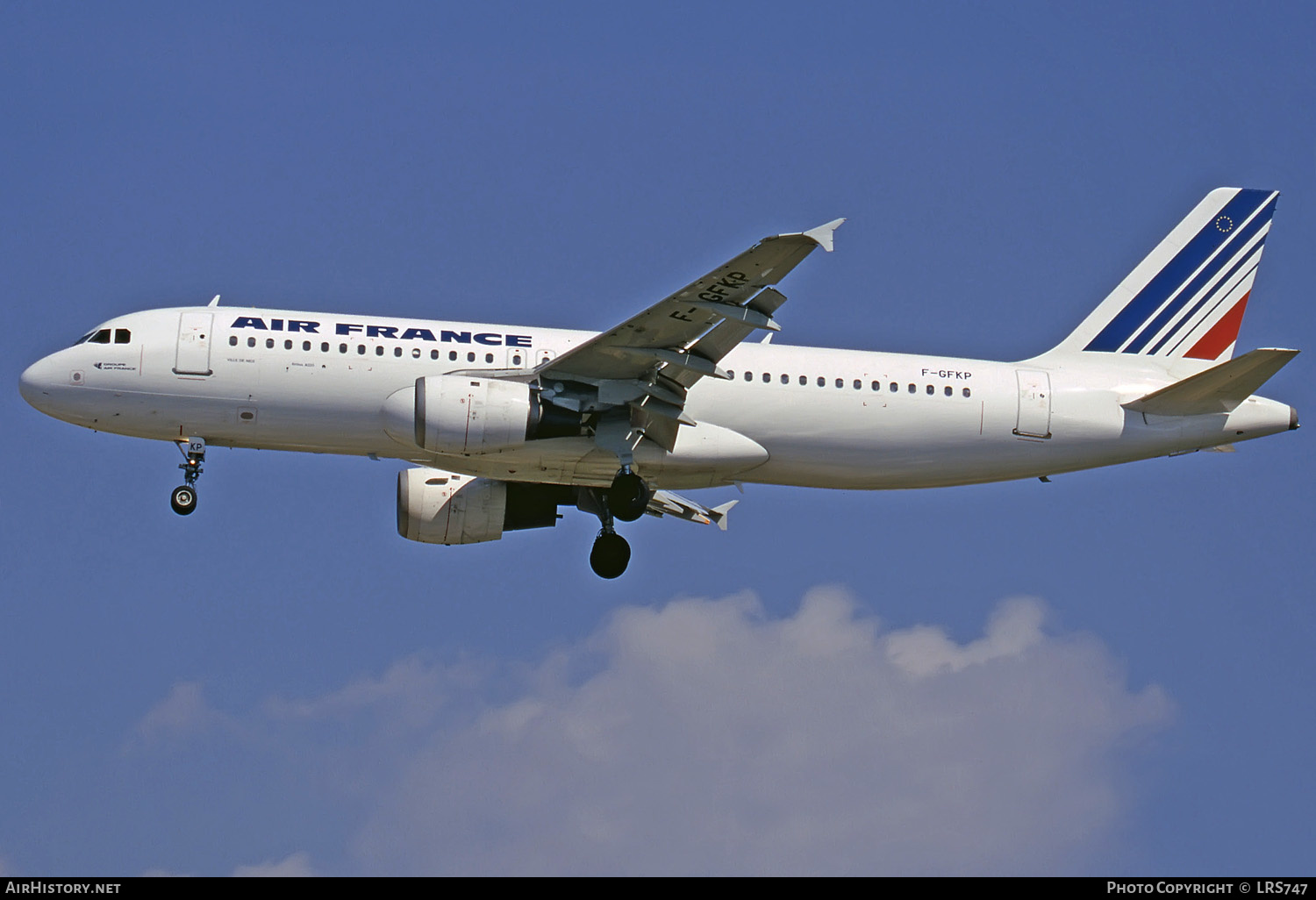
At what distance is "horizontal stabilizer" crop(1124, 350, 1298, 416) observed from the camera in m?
40.1

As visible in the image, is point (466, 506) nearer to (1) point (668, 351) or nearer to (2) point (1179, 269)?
(1) point (668, 351)

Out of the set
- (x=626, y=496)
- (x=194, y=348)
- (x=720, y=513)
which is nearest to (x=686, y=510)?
(x=720, y=513)

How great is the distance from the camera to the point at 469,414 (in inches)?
1534

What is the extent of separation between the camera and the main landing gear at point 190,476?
40.9 meters

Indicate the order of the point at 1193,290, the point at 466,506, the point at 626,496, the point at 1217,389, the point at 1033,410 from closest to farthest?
the point at 626,496, the point at 1217,389, the point at 1033,410, the point at 466,506, the point at 1193,290

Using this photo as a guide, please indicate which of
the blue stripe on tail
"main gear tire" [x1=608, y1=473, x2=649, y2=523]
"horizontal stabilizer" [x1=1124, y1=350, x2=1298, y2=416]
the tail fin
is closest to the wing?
"main gear tire" [x1=608, y1=473, x2=649, y2=523]

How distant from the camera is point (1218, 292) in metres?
45.5

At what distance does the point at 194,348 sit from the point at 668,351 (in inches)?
394

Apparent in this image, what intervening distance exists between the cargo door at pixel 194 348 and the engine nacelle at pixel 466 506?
20.6 ft

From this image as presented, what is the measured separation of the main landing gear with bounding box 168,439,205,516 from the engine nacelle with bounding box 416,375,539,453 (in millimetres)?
5161

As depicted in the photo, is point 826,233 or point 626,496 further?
point 626,496

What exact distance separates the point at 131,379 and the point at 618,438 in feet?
33.6
